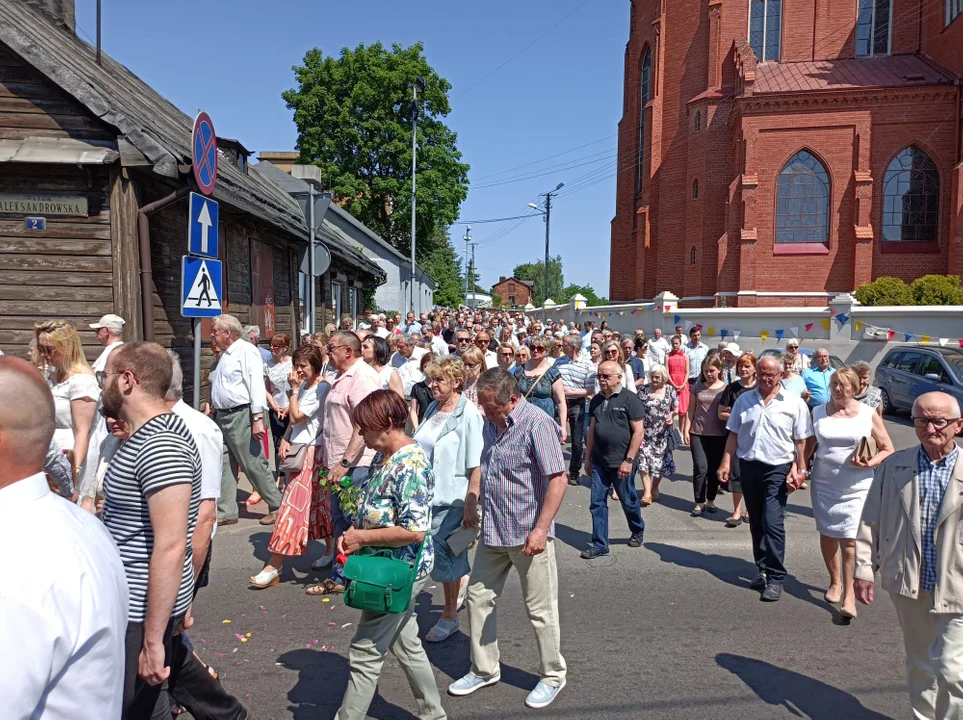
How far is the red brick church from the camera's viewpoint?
2897 centimetres

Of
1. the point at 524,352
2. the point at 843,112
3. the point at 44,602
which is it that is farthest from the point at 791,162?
the point at 44,602

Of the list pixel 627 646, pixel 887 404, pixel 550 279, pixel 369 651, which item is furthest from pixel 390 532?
pixel 550 279

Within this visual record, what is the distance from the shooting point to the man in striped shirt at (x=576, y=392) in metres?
9.48

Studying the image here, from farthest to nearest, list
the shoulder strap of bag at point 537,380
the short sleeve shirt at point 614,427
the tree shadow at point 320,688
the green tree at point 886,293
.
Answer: the green tree at point 886,293, the shoulder strap of bag at point 537,380, the short sleeve shirt at point 614,427, the tree shadow at point 320,688

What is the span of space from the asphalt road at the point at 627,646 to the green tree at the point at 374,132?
34679 millimetres

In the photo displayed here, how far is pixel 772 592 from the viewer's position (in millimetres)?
5633

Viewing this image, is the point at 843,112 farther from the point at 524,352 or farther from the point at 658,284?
the point at 524,352

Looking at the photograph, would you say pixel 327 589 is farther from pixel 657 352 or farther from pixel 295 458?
pixel 657 352

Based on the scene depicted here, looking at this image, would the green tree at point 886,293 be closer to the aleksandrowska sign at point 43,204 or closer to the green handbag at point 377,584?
the aleksandrowska sign at point 43,204

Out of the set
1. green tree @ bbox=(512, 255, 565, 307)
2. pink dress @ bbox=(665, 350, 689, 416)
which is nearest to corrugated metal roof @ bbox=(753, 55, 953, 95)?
pink dress @ bbox=(665, 350, 689, 416)

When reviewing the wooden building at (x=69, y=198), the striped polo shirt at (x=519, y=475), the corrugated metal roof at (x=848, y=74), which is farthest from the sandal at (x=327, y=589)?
the corrugated metal roof at (x=848, y=74)

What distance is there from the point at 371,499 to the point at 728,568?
13.6 ft

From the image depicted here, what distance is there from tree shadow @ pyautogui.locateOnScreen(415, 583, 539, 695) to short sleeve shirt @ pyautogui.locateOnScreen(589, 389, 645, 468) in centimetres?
209

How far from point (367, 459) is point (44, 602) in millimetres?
3810
